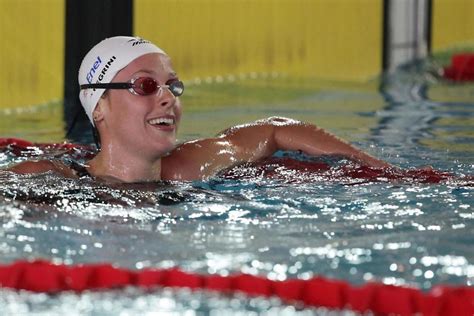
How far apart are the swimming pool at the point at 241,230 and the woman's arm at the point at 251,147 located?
2.9 inches

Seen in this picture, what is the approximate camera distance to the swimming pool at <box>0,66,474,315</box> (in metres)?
2.56

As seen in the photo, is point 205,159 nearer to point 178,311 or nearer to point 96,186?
point 96,186

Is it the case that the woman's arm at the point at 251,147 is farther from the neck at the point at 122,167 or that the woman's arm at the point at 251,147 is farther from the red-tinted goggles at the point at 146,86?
the red-tinted goggles at the point at 146,86

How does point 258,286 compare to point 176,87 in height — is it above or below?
below

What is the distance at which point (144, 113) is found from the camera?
3.74 meters

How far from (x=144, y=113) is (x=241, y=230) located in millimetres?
757

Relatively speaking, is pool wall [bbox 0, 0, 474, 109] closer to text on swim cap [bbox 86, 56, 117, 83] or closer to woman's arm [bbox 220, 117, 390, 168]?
woman's arm [bbox 220, 117, 390, 168]

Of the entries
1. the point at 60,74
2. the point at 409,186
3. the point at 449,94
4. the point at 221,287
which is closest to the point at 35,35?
the point at 60,74

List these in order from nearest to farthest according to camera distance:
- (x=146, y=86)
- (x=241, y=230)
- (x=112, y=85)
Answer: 1. (x=241, y=230)
2. (x=146, y=86)
3. (x=112, y=85)

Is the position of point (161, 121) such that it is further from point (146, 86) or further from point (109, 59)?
point (109, 59)

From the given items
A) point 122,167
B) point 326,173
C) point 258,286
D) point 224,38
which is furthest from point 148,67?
point 224,38

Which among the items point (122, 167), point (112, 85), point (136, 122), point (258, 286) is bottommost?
point (258, 286)

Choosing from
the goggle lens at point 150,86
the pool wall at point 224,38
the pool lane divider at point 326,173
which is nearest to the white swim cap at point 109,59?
the goggle lens at point 150,86

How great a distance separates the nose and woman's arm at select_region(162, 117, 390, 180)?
1.23 feet
